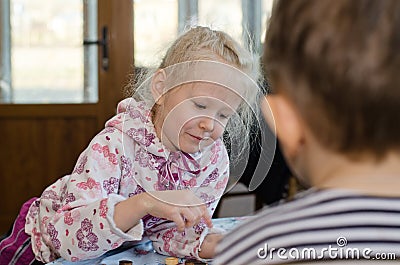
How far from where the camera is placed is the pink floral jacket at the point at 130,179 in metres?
1.16

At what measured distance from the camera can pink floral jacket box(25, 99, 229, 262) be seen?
116 centimetres

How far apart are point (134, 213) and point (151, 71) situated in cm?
31

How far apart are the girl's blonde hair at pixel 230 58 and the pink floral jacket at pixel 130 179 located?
0.13 feet

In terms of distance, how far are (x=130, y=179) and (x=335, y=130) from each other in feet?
2.25

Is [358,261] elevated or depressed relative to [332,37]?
depressed

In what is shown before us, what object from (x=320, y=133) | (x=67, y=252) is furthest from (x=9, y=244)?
(x=320, y=133)

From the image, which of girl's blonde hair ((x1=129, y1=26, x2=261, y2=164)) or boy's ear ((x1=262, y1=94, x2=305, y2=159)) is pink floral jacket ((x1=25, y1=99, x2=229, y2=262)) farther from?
boy's ear ((x1=262, y1=94, x2=305, y2=159))

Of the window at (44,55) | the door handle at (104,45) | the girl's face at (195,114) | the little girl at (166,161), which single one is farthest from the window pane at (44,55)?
the girl's face at (195,114)

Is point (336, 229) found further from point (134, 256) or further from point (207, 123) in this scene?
point (134, 256)

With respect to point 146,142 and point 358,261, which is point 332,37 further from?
point 146,142

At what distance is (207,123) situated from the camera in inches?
45.0

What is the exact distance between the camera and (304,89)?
0.62 meters

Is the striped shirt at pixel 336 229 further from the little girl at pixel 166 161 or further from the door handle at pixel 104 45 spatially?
the door handle at pixel 104 45

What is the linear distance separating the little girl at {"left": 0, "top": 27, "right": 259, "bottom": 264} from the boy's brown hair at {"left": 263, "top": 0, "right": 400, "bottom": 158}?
0.49 m
